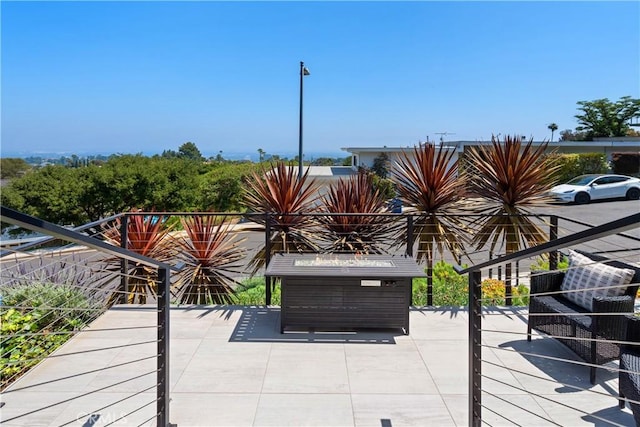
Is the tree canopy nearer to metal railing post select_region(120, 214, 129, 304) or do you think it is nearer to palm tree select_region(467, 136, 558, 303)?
palm tree select_region(467, 136, 558, 303)

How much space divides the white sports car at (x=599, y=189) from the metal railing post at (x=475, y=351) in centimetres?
1862

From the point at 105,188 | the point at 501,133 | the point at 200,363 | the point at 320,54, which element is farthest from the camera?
the point at 320,54

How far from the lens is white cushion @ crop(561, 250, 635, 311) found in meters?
3.36

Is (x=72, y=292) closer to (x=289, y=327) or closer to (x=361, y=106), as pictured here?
(x=289, y=327)

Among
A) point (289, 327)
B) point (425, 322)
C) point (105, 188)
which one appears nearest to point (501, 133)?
point (425, 322)

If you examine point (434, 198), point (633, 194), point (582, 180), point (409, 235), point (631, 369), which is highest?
point (582, 180)

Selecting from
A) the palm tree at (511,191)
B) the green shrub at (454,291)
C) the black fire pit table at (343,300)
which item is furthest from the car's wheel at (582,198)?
the black fire pit table at (343,300)

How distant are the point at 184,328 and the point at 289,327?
3.25 feet

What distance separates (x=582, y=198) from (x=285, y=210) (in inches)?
694

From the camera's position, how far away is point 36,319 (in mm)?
3701

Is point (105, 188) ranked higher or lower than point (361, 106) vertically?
lower

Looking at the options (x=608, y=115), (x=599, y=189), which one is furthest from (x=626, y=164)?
(x=608, y=115)

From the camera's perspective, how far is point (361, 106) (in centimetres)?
2781

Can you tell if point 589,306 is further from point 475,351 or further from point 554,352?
point 475,351
